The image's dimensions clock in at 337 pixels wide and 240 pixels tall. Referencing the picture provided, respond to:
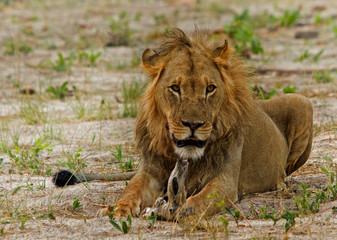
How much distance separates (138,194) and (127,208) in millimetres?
228

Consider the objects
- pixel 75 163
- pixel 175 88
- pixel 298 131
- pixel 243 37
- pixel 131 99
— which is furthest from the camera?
pixel 243 37

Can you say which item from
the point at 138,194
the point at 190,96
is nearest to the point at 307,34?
the point at 190,96

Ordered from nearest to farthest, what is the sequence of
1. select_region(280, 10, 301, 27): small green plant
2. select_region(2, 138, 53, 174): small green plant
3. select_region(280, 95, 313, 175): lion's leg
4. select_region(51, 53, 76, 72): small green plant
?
select_region(2, 138, 53, 174): small green plant, select_region(280, 95, 313, 175): lion's leg, select_region(51, 53, 76, 72): small green plant, select_region(280, 10, 301, 27): small green plant

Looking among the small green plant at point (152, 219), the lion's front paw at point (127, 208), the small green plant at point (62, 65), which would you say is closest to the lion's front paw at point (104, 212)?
the lion's front paw at point (127, 208)

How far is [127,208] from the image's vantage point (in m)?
3.84

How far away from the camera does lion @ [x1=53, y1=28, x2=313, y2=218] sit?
12.7ft

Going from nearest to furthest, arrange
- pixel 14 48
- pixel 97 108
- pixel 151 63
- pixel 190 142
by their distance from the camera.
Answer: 1. pixel 190 142
2. pixel 151 63
3. pixel 97 108
4. pixel 14 48

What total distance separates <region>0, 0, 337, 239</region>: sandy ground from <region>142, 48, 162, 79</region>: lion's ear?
909 mm

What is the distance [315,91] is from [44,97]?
349cm

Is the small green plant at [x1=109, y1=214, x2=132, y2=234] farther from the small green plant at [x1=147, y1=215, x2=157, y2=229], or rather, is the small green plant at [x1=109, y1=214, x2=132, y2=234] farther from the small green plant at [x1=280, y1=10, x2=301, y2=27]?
the small green plant at [x1=280, y1=10, x2=301, y2=27]

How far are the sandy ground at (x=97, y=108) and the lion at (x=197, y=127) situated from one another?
0.23 m

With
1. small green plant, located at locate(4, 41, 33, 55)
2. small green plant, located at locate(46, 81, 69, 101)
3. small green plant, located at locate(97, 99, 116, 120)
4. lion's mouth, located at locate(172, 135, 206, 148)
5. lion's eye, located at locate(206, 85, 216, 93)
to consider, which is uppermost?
lion's eye, located at locate(206, 85, 216, 93)

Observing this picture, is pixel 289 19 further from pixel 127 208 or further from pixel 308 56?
pixel 127 208

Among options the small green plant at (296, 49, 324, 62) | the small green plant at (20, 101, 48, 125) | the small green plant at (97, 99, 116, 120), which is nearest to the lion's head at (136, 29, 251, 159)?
the small green plant at (97, 99, 116, 120)
